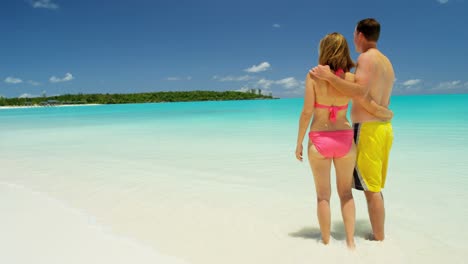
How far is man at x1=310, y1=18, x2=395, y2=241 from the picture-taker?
2525 millimetres

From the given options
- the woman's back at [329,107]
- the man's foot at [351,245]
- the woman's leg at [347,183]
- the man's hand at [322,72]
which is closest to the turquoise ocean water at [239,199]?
the man's foot at [351,245]

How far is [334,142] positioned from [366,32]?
871mm

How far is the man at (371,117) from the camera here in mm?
2525

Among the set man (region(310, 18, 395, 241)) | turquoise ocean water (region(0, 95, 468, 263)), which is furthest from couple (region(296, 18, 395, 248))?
turquoise ocean water (region(0, 95, 468, 263))

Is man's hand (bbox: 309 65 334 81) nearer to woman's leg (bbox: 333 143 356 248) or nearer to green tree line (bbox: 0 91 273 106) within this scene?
woman's leg (bbox: 333 143 356 248)

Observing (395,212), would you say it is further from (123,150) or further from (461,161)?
(123,150)

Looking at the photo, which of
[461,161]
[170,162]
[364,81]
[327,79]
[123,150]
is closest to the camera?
[327,79]

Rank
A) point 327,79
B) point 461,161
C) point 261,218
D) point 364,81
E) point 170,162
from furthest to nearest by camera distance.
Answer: point 170,162, point 461,161, point 261,218, point 364,81, point 327,79

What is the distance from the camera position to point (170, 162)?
6.60m

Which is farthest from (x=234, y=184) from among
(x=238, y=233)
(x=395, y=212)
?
(x=395, y=212)

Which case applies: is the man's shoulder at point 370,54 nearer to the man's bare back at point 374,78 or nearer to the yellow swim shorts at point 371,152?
the man's bare back at point 374,78

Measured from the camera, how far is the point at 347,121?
2.54 metres

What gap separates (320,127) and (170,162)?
4500 millimetres

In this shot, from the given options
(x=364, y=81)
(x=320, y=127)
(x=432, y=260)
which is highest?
(x=364, y=81)
